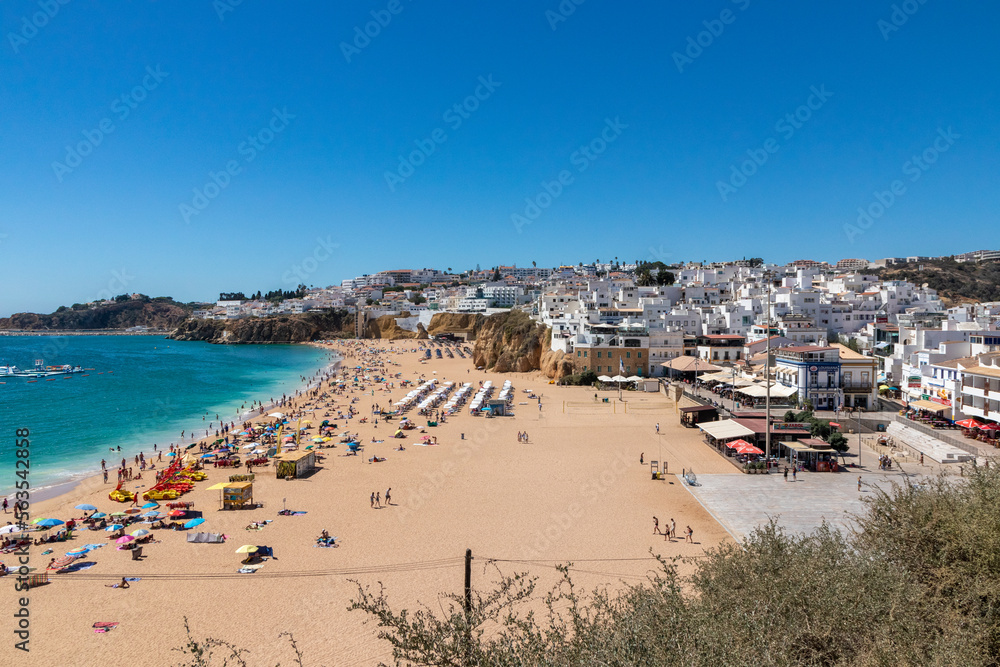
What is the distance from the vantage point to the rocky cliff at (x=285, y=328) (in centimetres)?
11131

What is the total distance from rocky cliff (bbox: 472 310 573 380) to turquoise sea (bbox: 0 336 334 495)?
57.9 ft

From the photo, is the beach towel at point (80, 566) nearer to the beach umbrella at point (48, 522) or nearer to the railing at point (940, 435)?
the beach umbrella at point (48, 522)

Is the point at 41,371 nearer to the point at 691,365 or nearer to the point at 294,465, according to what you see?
the point at 294,465

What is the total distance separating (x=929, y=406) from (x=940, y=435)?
492 centimetres

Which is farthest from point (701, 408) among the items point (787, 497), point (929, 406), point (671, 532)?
point (671, 532)

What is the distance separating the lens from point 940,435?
22328 mm

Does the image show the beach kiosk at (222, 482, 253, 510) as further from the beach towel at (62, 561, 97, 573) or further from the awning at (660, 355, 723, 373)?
the awning at (660, 355, 723, 373)

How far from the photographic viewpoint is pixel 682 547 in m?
13.9

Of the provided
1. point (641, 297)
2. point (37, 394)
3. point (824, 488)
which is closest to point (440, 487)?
point (824, 488)

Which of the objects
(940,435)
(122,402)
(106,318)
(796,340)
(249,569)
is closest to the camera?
(249,569)

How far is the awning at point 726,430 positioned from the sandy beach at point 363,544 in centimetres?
90

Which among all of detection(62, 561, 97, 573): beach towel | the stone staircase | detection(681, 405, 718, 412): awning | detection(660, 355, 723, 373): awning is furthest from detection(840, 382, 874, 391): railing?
detection(62, 561, 97, 573): beach towel

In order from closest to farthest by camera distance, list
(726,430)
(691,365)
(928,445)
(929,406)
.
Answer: (928,445)
(726,430)
(929,406)
(691,365)

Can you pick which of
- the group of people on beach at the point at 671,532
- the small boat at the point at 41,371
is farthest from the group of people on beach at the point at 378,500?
the small boat at the point at 41,371
